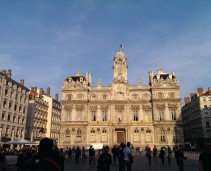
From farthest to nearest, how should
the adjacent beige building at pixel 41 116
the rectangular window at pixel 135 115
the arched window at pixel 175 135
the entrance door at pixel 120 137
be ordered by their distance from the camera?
the adjacent beige building at pixel 41 116 → the rectangular window at pixel 135 115 → the entrance door at pixel 120 137 → the arched window at pixel 175 135

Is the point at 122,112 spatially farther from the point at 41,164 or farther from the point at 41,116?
the point at 41,164

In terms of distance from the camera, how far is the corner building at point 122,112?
52.6 m

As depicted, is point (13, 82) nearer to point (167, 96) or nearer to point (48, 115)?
point (48, 115)

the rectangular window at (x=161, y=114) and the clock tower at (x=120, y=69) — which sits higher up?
the clock tower at (x=120, y=69)

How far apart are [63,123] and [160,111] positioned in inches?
1028

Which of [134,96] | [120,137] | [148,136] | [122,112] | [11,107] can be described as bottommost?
[120,137]

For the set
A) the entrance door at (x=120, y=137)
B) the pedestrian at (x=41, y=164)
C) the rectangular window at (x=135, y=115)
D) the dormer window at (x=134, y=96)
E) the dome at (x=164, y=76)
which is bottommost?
the entrance door at (x=120, y=137)

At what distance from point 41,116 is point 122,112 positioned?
86.6 feet

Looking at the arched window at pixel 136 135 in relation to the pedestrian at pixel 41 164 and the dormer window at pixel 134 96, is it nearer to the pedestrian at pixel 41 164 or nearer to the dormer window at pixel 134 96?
the dormer window at pixel 134 96

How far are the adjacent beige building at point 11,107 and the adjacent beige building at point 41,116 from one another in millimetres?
3889

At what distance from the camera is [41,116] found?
64.0 metres

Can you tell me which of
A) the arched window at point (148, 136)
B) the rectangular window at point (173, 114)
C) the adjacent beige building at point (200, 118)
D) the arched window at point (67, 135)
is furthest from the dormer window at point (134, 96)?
the adjacent beige building at point (200, 118)

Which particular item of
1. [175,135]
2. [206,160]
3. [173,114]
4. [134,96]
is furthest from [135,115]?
[206,160]

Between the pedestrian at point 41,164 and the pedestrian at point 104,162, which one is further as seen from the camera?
the pedestrian at point 104,162
